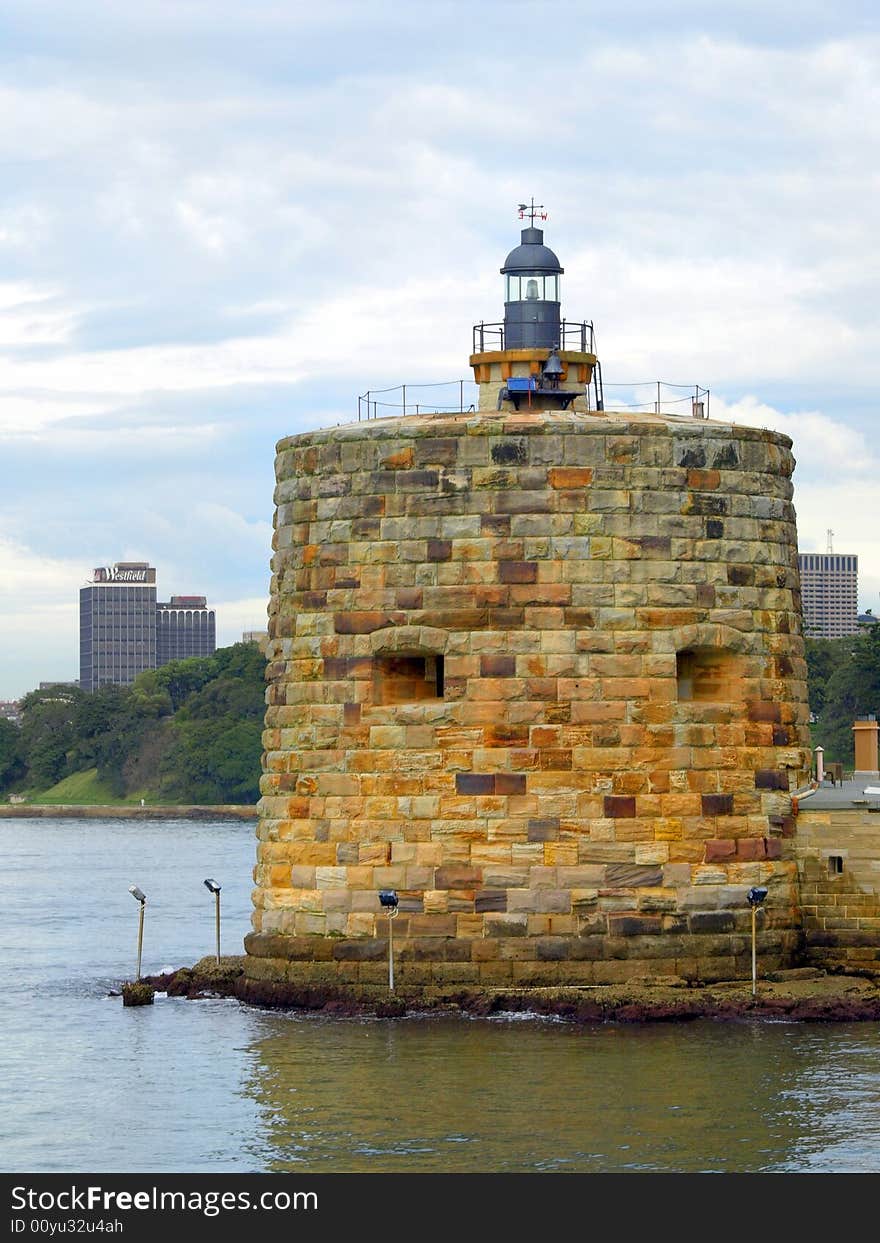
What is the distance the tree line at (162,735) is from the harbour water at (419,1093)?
4036 inches

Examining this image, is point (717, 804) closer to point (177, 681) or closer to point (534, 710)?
point (534, 710)

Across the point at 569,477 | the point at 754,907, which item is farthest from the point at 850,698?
the point at 569,477

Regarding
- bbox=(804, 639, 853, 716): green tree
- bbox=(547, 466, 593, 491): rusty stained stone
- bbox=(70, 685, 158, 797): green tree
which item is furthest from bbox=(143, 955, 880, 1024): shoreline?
bbox=(70, 685, 158, 797): green tree

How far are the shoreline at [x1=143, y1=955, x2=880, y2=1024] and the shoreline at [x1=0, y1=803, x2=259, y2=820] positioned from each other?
329 feet

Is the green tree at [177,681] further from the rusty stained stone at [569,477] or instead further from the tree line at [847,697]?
the rusty stained stone at [569,477]

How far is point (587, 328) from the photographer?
35906 millimetres

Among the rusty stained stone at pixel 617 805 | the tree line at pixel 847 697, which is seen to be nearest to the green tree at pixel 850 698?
the tree line at pixel 847 697

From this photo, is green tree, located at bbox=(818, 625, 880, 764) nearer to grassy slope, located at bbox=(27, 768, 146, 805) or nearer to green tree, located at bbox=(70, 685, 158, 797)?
grassy slope, located at bbox=(27, 768, 146, 805)

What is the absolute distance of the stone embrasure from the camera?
98.5 feet

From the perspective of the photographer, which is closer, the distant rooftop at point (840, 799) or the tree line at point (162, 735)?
the distant rooftop at point (840, 799)

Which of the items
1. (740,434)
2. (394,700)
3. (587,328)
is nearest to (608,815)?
(394,700)

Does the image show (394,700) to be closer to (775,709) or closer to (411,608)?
(411,608)

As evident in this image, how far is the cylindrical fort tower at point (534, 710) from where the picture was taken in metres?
30.0

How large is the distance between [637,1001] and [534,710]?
136 inches
